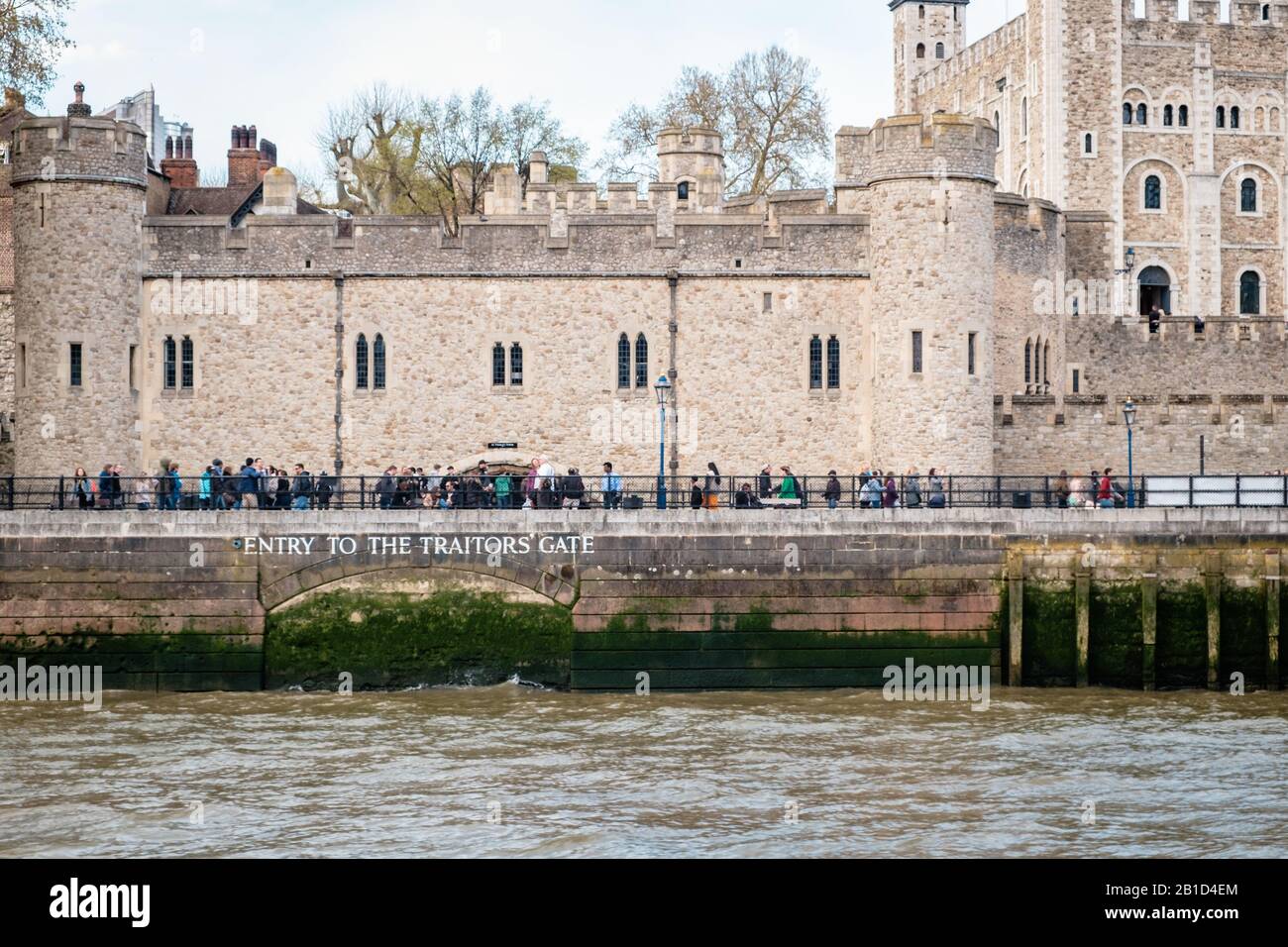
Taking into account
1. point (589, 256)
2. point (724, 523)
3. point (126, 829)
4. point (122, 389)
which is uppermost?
point (589, 256)

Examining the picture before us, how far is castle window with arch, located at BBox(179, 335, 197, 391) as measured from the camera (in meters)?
37.2

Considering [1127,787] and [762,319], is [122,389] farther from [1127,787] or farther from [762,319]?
[1127,787]

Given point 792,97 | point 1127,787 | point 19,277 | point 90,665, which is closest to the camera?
point 1127,787

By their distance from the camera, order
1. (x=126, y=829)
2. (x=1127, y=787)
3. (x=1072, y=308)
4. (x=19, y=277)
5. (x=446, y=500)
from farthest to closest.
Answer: (x=1072, y=308) → (x=19, y=277) → (x=446, y=500) → (x=1127, y=787) → (x=126, y=829)

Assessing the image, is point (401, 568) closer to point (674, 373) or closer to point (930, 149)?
point (674, 373)

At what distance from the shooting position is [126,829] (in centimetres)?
2014

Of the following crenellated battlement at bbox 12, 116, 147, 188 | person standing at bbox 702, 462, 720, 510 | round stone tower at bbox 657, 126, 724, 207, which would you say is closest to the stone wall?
person standing at bbox 702, 462, 720, 510

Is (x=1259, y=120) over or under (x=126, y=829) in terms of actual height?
over

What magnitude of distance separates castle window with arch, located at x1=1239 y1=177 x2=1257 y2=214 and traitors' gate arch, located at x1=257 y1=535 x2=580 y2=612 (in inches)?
1832

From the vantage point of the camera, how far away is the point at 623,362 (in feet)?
123

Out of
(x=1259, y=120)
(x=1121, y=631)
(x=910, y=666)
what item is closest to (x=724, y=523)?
(x=910, y=666)

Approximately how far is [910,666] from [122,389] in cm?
1634

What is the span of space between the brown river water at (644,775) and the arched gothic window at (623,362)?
32.9ft

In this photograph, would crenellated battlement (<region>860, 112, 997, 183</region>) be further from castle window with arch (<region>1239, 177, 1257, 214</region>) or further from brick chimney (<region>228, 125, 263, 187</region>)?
castle window with arch (<region>1239, 177, 1257, 214</region>)
